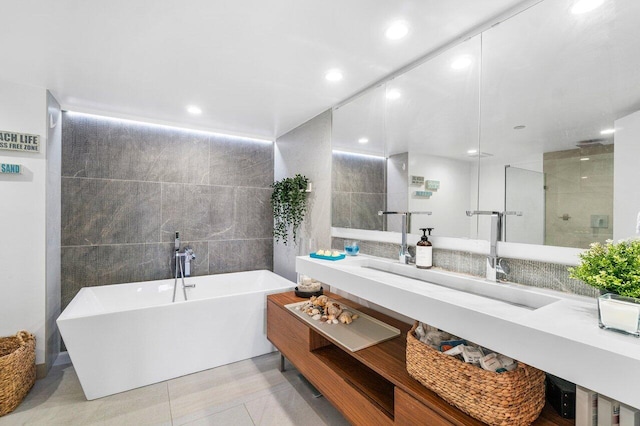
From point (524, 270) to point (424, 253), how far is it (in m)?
0.55

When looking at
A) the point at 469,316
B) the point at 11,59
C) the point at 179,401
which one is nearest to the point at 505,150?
the point at 469,316

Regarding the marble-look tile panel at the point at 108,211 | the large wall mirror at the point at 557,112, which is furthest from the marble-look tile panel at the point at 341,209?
the marble-look tile panel at the point at 108,211

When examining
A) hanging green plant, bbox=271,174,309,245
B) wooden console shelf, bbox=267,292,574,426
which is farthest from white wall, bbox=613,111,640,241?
hanging green plant, bbox=271,174,309,245

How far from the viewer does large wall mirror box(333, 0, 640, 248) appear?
1.24m

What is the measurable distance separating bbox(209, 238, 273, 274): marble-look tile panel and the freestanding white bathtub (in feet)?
2.30

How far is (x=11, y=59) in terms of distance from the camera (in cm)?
208

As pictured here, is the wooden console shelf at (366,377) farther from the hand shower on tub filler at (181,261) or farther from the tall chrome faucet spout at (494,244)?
the hand shower on tub filler at (181,261)

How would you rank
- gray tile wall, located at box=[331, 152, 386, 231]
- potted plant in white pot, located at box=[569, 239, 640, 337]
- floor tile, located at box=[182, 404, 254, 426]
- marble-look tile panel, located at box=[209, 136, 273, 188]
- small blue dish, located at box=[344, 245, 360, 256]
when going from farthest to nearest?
marble-look tile panel, located at box=[209, 136, 273, 188] < small blue dish, located at box=[344, 245, 360, 256] < gray tile wall, located at box=[331, 152, 386, 231] < floor tile, located at box=[182, 404, 254, 426] < potted plant in white pot, located at box=[569, 239, 640, 337]

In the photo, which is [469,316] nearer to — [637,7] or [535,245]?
[535,245]

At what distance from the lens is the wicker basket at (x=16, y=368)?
213 cm

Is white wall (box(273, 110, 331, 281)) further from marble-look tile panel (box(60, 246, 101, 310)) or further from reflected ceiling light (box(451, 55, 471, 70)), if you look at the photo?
marble-look tile panel (box(60, 246, 101, 310))

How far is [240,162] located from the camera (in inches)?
155

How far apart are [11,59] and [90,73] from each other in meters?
0.44

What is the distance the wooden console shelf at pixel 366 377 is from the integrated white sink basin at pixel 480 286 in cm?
41
